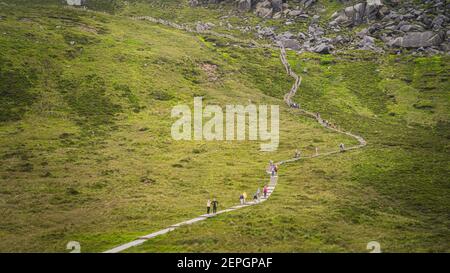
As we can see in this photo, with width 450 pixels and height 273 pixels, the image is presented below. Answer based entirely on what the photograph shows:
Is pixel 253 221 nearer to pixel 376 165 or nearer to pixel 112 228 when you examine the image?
pixel 112 228

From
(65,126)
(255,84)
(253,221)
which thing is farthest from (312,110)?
(253,221)

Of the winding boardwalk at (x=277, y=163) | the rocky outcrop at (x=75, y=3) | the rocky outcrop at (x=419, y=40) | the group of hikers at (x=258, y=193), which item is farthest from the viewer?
the rocky outcrop at (x=75, y=3)

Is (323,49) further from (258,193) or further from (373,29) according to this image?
(258,193)

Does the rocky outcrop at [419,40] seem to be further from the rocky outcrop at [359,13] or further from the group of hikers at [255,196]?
the group of hikers at [255,196]

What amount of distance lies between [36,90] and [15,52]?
17.7 metres

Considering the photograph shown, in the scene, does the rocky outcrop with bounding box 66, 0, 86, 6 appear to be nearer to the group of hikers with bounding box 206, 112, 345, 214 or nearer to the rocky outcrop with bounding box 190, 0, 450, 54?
the rocky outcrop with bounding box 190, 0, 450, 54

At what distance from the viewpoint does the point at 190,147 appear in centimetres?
7288

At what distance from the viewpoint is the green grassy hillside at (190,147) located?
3697cm

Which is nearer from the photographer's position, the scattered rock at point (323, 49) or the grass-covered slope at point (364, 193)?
the grass-covered slope at point (364, 193)

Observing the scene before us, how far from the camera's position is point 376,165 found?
62750 millimetres

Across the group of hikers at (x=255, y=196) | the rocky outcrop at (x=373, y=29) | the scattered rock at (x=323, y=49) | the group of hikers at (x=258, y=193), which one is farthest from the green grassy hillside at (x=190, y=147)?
the rocky outcrop at (x=373, y=29)

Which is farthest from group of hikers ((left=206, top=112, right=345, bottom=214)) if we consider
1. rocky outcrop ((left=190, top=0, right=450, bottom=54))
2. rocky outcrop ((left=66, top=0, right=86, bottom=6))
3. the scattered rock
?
rocky outcrop ((left=66, top=0, right=86, bottom=6))

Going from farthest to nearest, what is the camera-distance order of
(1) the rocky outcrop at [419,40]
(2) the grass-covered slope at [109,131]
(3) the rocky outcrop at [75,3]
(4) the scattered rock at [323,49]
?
(3) the rocky outcrop at [75,3]
(4) the scattered rock at [323,49]
(1) the rocky outcrop at [419,40]
(2) the grass-covered slope at [109,131]

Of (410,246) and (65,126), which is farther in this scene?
(65,126)
